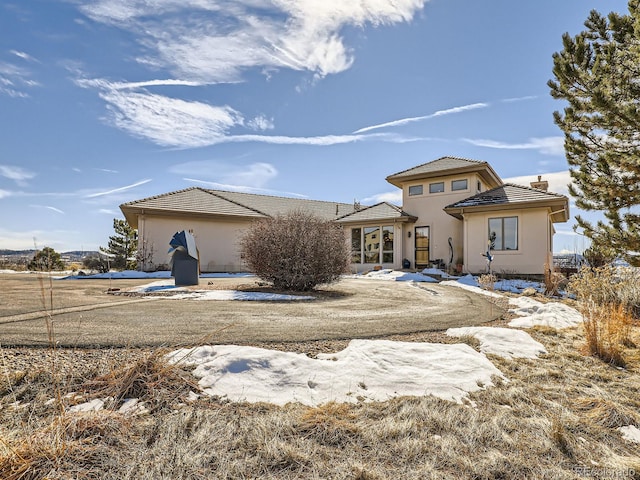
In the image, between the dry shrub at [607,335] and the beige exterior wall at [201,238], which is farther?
the beige exterior wall at [201,238]

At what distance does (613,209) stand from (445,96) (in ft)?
21.3

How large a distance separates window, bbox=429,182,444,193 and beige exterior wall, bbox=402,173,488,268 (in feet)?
0.37

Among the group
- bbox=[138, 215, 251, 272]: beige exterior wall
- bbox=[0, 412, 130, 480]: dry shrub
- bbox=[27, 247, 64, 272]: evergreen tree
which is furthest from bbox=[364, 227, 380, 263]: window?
bbox=[0, 412, 130, 480]: dry shrub

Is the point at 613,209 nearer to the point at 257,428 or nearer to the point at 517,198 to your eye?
the point at 517,198

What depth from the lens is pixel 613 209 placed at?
8.03m

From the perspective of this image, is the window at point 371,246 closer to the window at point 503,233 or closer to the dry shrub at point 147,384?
the window at point 503,233

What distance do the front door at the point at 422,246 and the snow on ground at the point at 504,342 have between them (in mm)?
13554

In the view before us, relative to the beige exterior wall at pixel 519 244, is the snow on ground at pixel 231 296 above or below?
below

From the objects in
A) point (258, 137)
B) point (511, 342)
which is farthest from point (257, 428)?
point (258, 137)

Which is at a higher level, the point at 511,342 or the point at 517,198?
the point at 517,198

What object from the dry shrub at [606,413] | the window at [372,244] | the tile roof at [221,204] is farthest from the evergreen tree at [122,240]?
the dry shrub at [606,413]

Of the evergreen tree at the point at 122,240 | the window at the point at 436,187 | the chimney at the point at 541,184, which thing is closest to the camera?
the window at the point at 436,187

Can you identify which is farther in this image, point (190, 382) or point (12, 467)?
point (190, 382)

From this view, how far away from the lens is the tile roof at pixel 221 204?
17609 millimetres
